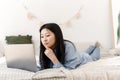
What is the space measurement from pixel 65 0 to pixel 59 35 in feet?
4.87

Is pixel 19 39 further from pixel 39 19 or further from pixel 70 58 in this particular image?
pixel 70 58

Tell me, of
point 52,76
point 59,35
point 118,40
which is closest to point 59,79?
point 52,76

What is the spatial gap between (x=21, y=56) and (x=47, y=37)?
308 mm

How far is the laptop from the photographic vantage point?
151 cm

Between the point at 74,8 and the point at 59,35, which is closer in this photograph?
the point at 59,35

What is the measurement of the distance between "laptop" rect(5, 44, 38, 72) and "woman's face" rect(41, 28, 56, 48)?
269mm

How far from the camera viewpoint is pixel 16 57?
1.54 metres

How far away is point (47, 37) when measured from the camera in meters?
1.78

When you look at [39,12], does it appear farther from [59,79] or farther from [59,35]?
[59,79]

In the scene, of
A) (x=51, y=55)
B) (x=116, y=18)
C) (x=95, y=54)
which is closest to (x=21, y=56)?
(x=51, y=55)

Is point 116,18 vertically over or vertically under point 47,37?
under

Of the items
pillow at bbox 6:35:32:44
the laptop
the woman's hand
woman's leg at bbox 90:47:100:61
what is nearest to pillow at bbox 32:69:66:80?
the laptop

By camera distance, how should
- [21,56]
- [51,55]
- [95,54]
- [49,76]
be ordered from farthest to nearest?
[95,54] → [51,55] → [21,56] → [49,76]

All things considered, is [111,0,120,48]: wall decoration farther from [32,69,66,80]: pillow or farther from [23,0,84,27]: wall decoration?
[32,69,66,80]: pillow
